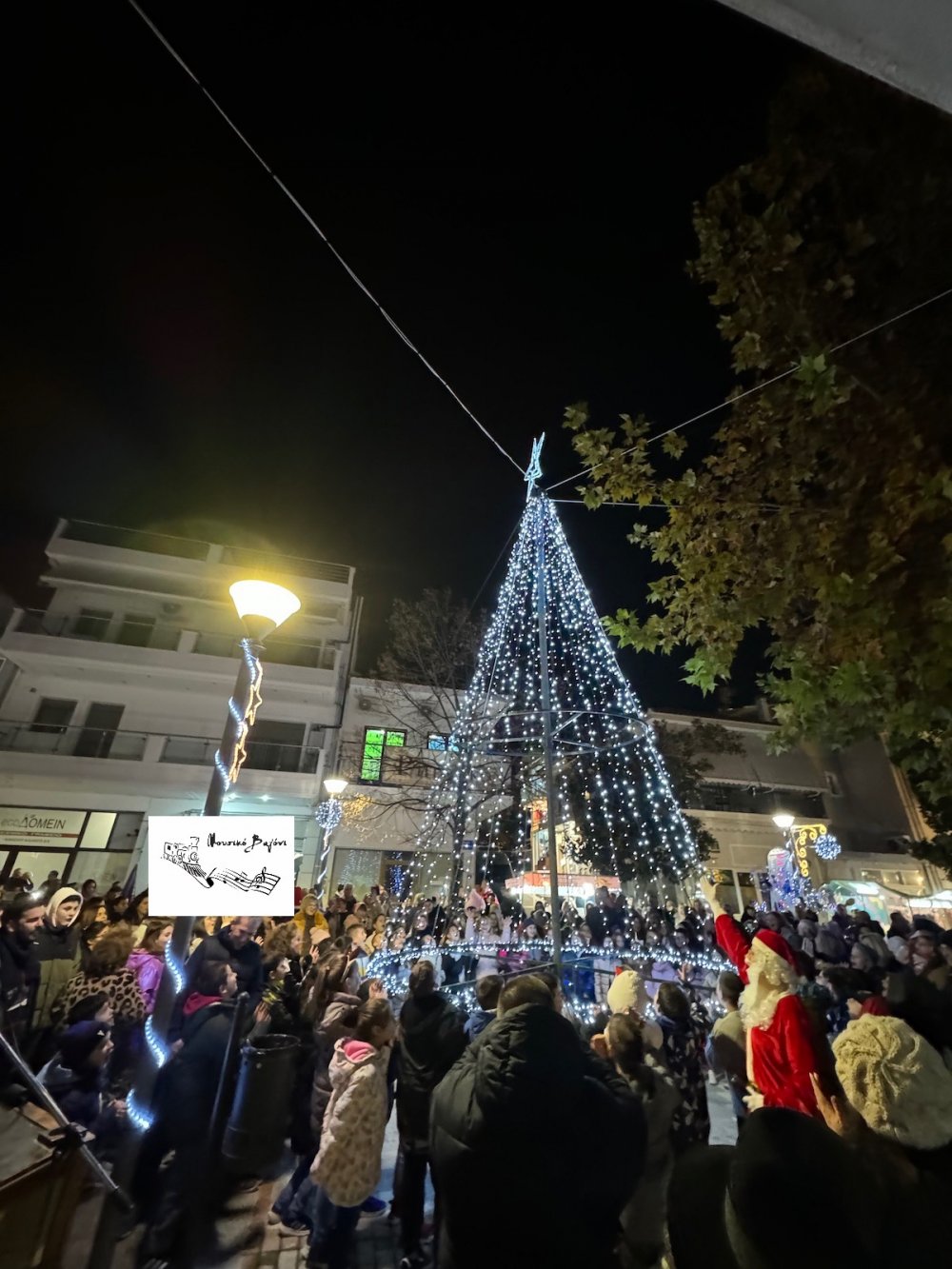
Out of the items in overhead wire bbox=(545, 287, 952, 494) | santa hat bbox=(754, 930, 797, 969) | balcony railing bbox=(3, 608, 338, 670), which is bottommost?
santa hat bbox=(754, 930, 797, 969)

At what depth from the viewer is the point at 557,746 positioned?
1563 cm

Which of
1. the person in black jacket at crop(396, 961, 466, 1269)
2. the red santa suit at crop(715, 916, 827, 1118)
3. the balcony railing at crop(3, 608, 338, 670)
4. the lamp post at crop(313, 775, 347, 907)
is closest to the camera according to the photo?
the red santa suit at crop(715, 916, 827, 1118)

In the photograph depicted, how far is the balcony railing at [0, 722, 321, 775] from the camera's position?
18.2 m

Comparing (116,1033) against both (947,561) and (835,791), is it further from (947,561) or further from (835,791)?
(835,791)

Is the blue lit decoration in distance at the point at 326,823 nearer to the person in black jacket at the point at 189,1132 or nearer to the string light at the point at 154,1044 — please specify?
the person in black jacket at the point at 189,1132

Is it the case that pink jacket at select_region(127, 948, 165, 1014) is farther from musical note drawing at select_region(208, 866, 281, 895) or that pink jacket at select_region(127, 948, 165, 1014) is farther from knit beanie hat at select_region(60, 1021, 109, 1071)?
musical note drawing at select_region(208, 866, 281, 895)

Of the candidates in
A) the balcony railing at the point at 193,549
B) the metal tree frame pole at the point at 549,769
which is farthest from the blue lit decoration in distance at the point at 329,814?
the metal tree frame pole at the point at 549,769

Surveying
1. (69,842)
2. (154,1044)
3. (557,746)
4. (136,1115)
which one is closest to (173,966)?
(154,1044)

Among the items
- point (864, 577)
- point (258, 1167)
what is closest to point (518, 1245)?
point (258, 1167)

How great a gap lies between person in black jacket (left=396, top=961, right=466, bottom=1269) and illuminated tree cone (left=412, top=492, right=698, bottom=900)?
3113 mm

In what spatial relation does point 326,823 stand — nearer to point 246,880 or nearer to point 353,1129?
point 353,1129

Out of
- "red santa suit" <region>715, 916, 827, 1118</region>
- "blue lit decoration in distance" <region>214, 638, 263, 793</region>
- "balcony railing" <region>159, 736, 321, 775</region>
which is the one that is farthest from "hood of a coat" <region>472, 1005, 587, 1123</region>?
"balcony railing" <region>159, 736, 321, 775</region>

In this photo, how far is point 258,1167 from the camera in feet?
12.7

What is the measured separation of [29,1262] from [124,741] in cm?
2003
